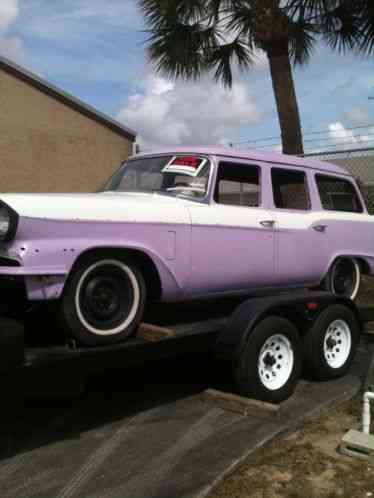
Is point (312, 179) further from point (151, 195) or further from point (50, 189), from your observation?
point (50, 189)

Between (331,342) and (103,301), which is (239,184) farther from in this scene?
(103,301)

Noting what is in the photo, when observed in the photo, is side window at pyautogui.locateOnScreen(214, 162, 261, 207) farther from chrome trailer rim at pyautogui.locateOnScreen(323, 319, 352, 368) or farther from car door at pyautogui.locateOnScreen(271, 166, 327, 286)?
chrome trailer rim at pyautogui.locateOnScreen(323, 319, 352, 368)

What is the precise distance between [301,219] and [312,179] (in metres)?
0.59

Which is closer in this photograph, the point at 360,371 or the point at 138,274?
the point at 138,274

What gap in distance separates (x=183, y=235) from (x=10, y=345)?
1.63 metres

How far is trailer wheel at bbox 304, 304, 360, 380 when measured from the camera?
5355mm

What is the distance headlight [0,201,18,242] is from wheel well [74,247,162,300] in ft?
1.82

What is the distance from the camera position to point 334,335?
5637 millimetres

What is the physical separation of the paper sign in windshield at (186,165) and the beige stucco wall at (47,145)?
12237 mm

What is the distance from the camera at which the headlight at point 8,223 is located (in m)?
3.51

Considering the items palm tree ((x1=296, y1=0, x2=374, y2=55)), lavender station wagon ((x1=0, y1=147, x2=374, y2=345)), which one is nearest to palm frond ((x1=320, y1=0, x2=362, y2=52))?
palm tree ((x1=296, y1=0, x2=374, y2=55))

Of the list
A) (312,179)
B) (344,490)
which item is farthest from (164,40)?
(344,490)

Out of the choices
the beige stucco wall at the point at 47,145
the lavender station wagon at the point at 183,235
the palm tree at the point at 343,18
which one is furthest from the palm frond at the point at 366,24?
the beige stucco wall at the point at 47,145

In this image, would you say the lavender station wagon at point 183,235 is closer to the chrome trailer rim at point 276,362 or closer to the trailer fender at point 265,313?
the trailer fender at point 265,313
